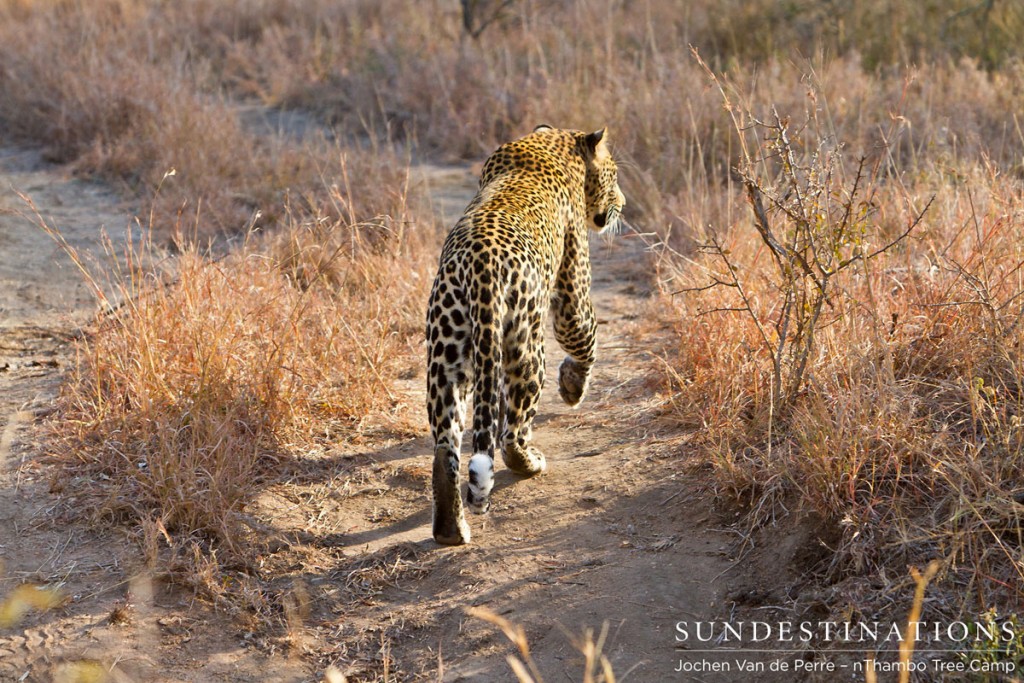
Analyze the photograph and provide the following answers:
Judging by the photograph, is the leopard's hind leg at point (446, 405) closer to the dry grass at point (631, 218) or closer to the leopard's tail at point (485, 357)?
the leopard's tail at point (485, 357)

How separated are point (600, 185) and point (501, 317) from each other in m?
1.62

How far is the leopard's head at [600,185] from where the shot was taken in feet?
17.8

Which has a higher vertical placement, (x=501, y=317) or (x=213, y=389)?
(x=501, y=317)

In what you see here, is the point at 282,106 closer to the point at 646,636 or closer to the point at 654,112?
the point at 654,112

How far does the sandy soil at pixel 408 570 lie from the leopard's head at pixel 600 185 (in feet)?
3.19

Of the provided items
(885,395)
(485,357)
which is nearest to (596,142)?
(485,357)

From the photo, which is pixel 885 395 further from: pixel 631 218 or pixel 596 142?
pixel 631 218

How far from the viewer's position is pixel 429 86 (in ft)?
32.3

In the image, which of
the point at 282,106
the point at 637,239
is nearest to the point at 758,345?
the point at 637,239

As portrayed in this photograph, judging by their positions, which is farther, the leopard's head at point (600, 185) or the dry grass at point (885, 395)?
the leopard's head at point (600, 185)

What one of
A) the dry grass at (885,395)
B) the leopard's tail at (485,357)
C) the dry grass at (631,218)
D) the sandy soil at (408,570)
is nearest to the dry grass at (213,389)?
the dry grass at (631,218)

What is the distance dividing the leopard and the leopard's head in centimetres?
32

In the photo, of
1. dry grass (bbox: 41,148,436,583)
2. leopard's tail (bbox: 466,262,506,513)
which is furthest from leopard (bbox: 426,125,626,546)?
dry grass (bbox: 41,148,436,583)

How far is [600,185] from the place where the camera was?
216 inches
